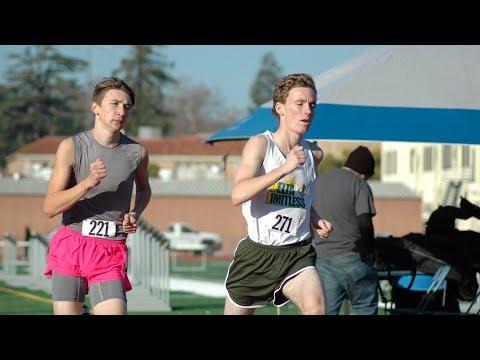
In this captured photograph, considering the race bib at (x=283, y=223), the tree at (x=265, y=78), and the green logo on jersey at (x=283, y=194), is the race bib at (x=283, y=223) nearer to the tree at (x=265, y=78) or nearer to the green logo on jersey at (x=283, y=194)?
the green logo on jersey at (x=283, y=194)

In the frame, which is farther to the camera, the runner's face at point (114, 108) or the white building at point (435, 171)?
the white building at point (435, 171)

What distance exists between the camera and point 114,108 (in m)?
7.19

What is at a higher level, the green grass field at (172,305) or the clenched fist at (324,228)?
the clenched fist at (324,228)

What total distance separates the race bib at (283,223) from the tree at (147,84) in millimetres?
99296

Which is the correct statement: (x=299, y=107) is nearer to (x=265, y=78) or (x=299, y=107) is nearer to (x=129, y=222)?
(x=129, y=222)

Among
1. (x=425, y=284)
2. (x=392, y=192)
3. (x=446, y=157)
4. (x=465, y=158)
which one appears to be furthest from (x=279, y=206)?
(x=392, y=192)

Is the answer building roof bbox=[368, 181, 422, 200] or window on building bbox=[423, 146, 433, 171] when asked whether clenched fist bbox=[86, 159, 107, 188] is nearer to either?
building roof bbox=[368, 181, 422, 200]

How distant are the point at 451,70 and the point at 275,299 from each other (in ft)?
15.0

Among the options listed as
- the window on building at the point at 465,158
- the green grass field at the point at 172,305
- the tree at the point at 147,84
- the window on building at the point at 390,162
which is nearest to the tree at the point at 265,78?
the tree at the point at 147,84

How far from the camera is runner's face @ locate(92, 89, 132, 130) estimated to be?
7.19 meters

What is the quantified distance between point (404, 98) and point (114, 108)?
445cm

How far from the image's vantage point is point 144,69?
109 metres

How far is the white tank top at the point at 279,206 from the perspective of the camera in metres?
7.23
